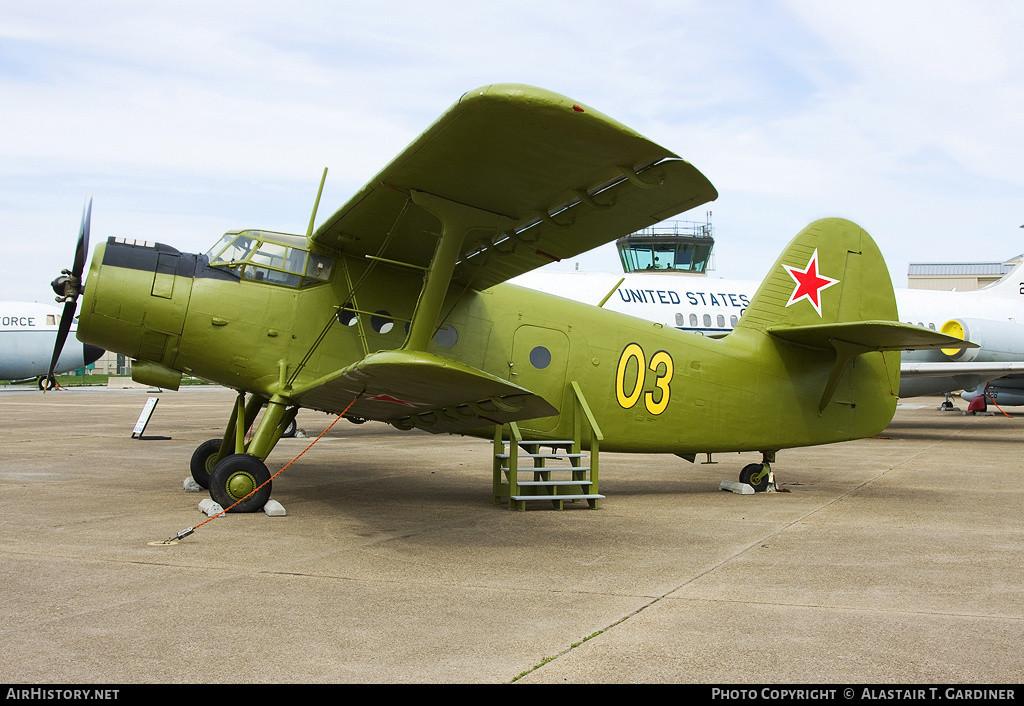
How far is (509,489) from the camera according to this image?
8.83 m

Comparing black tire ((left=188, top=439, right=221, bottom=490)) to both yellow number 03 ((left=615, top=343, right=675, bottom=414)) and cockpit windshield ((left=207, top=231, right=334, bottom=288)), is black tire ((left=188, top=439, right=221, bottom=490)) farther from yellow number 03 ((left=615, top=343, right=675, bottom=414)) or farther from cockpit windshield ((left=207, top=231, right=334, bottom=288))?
yellow number 03 ((left=615, top=343, right=675, bottom=414))

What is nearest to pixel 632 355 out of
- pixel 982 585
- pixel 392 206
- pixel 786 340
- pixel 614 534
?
pixel 786 340

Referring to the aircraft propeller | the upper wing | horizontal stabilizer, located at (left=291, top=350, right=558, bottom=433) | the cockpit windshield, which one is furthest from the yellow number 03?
the aircraft propeller

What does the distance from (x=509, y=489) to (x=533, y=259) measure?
8.12ft

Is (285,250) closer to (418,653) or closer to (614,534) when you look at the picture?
(614,534)

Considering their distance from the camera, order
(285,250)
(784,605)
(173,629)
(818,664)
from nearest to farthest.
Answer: (818,664) → (173,629) → (784,605) → (285,250)

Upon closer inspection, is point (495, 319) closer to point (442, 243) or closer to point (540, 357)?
point (540, 357)

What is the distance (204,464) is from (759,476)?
6.66 meters

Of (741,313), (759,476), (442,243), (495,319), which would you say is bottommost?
(759,476)

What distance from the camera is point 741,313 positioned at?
65.6 feet

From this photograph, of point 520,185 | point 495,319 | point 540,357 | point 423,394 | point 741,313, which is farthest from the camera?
point 741,313

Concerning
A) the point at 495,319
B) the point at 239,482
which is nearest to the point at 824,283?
the point at 495,319

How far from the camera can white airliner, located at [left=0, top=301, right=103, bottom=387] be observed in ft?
127

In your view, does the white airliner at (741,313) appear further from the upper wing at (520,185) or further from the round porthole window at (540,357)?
the upper wing at (520,185)
